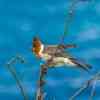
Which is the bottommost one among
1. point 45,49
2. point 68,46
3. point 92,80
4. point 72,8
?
point 45,49

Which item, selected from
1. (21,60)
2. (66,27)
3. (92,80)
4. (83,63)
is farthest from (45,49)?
(66,27)

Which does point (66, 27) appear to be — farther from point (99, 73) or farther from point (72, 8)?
point (99, 73)

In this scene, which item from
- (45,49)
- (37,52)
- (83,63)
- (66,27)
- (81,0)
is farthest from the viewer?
(45,49)

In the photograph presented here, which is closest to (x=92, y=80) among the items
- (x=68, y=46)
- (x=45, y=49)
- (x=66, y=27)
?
(x=68, y=46)

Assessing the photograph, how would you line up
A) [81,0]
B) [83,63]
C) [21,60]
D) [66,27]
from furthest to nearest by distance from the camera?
[83,63] < [21,60] < [81,0] < [66,27]

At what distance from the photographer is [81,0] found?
1045 mm

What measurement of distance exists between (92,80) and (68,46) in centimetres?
14

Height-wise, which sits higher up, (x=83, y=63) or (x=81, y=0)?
(x=81, y=0)

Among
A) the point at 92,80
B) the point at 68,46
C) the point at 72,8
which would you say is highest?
the point at 72,8

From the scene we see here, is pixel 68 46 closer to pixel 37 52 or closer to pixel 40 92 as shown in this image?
pixel 40 92

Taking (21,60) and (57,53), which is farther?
(21,60)

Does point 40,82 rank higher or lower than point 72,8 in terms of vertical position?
lower

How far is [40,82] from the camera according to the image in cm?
105

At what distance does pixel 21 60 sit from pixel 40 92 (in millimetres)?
169
